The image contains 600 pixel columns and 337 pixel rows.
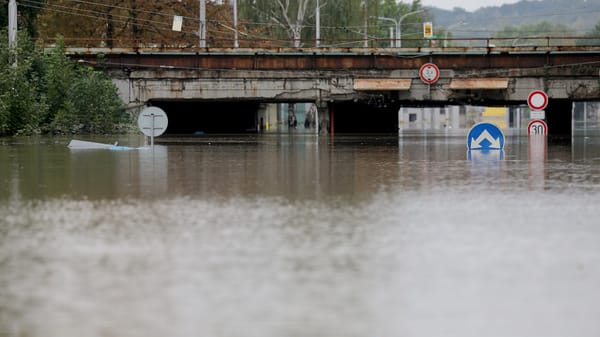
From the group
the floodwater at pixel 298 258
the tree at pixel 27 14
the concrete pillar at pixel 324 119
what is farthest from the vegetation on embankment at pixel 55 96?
the floodwater at pixel 298 258

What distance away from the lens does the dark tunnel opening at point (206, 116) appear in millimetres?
71688

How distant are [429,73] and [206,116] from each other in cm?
2315

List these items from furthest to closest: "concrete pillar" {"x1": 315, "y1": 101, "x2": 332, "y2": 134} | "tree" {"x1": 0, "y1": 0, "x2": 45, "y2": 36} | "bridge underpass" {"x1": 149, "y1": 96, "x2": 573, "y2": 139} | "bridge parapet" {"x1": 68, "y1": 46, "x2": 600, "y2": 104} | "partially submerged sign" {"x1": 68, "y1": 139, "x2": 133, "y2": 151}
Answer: "bridge underpass" {"x1": 149, "y1": 96, "x2": 573, "y2": 139}, "concrete pillar" {"x1": 315, "y1": 101, "x2": 332, "y2": 134}, "tree" {"x1": 0, "y1": 0, "x2": 45, "y2": 36}, "bridge parapet" {"x1": 68, "y1": 46, "x2": 600, "y2": 104}, "partially submerged sign" {"x1": 68, "y1": 139, "x2": 133, "y2": 151}

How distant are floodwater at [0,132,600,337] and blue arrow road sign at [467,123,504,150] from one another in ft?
49.7

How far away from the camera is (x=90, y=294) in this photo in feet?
25.5

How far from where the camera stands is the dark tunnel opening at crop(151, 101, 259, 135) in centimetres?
7169

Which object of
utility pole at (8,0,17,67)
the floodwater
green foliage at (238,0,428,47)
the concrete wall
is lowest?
the floodwater

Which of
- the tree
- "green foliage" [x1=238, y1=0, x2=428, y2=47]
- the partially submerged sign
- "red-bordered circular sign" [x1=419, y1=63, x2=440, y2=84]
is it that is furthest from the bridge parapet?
"green foliage" [x1=238, y1=0, x2=428, y2=47]

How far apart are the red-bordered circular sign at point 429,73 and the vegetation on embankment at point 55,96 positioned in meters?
15.4

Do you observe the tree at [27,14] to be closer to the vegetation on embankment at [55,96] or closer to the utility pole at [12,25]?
the vegetation on embankment at [55,96]

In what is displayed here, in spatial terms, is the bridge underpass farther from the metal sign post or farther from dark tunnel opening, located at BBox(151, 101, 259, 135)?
the metal sign post

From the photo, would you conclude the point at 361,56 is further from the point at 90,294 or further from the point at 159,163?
the point at 90,294

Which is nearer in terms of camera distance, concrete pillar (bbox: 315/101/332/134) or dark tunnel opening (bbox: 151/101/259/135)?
concrete pillar (bbox: 315/101/332/134)

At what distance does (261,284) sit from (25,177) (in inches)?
→ 481
